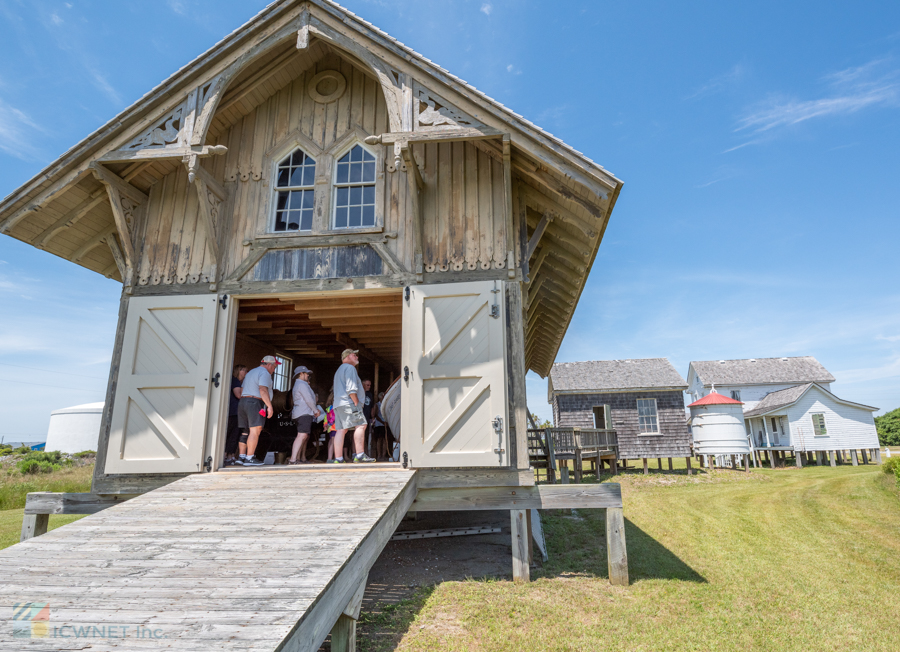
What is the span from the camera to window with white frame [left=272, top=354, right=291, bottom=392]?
Answer: 13.4 meters

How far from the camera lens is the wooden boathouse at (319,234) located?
6.79 meters

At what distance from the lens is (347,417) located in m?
7.41

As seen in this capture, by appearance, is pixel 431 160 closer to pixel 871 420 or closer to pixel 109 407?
pixel 109 407

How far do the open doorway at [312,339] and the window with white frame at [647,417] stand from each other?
15402 millimetres

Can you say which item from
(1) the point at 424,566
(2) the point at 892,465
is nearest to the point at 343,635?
(1) the point at 424,566

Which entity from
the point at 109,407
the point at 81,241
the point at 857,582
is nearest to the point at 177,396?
the point at 109,407

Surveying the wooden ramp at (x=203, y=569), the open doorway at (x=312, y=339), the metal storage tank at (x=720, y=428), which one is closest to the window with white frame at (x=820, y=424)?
the metal storage tank at (x=720, y=428)

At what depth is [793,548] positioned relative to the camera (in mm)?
9047

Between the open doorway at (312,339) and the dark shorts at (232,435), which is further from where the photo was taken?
the open doorway at (312,339)

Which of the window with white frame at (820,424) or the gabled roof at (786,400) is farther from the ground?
the gabled roof at (786,400)

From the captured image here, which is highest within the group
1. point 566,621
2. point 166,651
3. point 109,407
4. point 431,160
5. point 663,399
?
point 431,160

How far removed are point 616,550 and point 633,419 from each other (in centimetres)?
1996

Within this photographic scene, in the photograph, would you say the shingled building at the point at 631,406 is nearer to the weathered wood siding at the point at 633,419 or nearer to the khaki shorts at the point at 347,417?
the weathered wood siding at the point at 633,419

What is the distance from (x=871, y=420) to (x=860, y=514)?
67.5 ft
